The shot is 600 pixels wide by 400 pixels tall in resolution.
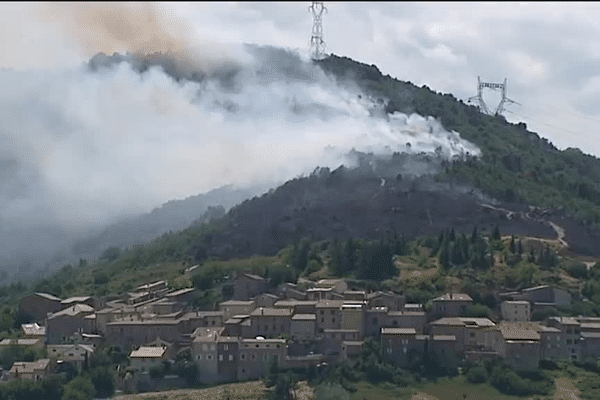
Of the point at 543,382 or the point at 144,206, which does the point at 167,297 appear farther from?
the point at 144,206

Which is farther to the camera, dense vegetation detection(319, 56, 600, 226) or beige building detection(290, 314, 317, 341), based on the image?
dense vegetation detection(319, 56, 600, 226)

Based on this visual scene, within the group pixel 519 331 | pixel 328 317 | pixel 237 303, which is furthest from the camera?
pixel 237 303

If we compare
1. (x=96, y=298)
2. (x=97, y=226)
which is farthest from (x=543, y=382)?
(x=97, y=226)

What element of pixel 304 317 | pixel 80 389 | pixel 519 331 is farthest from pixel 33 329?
pixel 519 331

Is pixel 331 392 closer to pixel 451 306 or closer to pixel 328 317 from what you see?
pixel 328 317

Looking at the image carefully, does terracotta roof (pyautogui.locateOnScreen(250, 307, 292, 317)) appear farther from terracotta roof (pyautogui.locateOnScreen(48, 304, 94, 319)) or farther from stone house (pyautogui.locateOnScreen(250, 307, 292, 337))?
terracotta roof (pyautogui.locateOnScreen(48, 304, 94, 319))

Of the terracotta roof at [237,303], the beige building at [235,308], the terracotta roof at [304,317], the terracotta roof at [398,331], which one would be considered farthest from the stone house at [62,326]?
the terracotta roof at [398,331]

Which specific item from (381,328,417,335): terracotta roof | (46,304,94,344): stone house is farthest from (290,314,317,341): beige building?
(46,304,94,344): stone house

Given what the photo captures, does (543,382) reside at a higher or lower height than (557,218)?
lower
